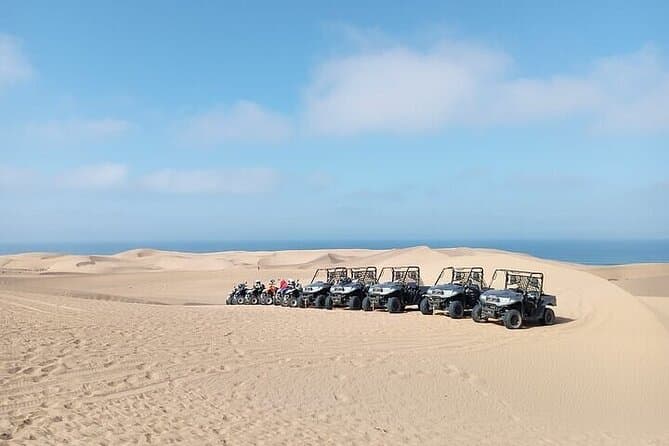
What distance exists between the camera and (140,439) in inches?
265

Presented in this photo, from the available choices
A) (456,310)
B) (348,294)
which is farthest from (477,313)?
(348,294)

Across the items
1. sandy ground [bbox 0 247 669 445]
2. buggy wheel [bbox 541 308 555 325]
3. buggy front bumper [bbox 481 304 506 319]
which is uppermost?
buggy front bumper [bbox 481 304 506 319]

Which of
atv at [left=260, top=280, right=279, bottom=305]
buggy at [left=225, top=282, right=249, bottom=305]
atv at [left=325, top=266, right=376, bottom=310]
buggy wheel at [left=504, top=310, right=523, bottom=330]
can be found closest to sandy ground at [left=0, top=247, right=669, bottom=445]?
buggy wheel at [left=504, top=310, right=523, bottom=330]

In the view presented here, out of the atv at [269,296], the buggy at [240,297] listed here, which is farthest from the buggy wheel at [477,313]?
the buggy at [240,297]

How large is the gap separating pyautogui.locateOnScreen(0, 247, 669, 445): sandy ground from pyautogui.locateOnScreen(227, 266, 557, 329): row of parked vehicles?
0.57 m

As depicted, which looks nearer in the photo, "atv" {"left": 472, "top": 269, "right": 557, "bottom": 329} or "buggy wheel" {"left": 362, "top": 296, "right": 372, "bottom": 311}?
"atv" {"left": 472, "top": 269, "right": 557, "bottom": 329}

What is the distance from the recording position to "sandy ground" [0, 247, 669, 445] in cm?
758

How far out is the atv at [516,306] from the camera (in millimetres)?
16141

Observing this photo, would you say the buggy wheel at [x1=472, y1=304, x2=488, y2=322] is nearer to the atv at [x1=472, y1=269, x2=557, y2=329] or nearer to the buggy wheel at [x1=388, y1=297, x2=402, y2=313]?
the atv at [x1=472, y1=269, x2=557, y2=329]

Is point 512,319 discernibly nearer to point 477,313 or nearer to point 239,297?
point 477,313

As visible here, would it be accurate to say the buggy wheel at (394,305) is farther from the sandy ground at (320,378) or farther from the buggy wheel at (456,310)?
the buggy wheel at (456,310)

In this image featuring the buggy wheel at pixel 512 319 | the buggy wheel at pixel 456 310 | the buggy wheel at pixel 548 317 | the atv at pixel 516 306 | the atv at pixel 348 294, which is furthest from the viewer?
the atv at pixel 348 294

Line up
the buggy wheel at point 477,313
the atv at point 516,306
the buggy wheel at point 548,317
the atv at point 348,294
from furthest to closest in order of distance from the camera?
the atv at point 348,294, the buggy wheel at point 548,317, the buggy wheel at point 477,313, the atv at point 516,306

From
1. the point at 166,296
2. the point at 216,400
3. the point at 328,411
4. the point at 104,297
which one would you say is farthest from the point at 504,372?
the point at 166,296
